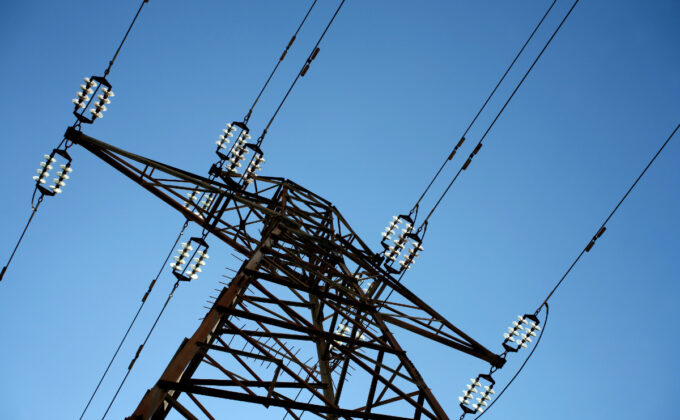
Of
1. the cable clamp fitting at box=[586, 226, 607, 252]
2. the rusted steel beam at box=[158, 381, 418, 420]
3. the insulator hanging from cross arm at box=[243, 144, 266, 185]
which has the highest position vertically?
the cable clamp fitting at box=[586, 226, 607, 252]

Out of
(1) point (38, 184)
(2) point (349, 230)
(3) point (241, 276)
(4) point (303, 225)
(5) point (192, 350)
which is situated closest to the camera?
(5) point (192, 350)

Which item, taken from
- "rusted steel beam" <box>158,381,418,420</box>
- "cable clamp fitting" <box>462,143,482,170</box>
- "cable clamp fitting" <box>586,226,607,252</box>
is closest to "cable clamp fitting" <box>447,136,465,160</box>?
"cable clamp fitting" <box>462,143,482,170</box>

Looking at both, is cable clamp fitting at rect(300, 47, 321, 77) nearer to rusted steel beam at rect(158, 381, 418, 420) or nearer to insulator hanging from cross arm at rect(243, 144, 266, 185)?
insulator hanging from cross arm at rect(243, 144, 266, 185)

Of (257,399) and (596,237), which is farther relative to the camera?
(596,237)

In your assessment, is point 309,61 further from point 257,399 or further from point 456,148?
point 257,399

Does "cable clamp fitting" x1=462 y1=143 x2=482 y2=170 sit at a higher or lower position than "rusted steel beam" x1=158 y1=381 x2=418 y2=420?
higher

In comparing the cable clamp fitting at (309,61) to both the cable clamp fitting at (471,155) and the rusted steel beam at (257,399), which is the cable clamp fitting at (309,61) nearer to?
the cable clamp fitting at (471,155)

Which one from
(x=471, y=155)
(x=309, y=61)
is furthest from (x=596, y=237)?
(x=309, y=61)

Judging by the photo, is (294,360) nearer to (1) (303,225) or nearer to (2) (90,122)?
(1) (303,225)

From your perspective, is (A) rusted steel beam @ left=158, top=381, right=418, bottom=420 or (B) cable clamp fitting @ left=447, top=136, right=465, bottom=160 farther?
(B) cable clamp fitting @ left=447, top=136, right=465, bottom=160

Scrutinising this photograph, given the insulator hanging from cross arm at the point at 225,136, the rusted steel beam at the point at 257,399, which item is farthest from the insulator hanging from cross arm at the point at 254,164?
the rusted steel beam at the point at 257,399

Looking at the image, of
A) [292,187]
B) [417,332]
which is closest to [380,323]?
[417,332]

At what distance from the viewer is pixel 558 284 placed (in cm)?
1399

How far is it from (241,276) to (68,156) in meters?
5.20
